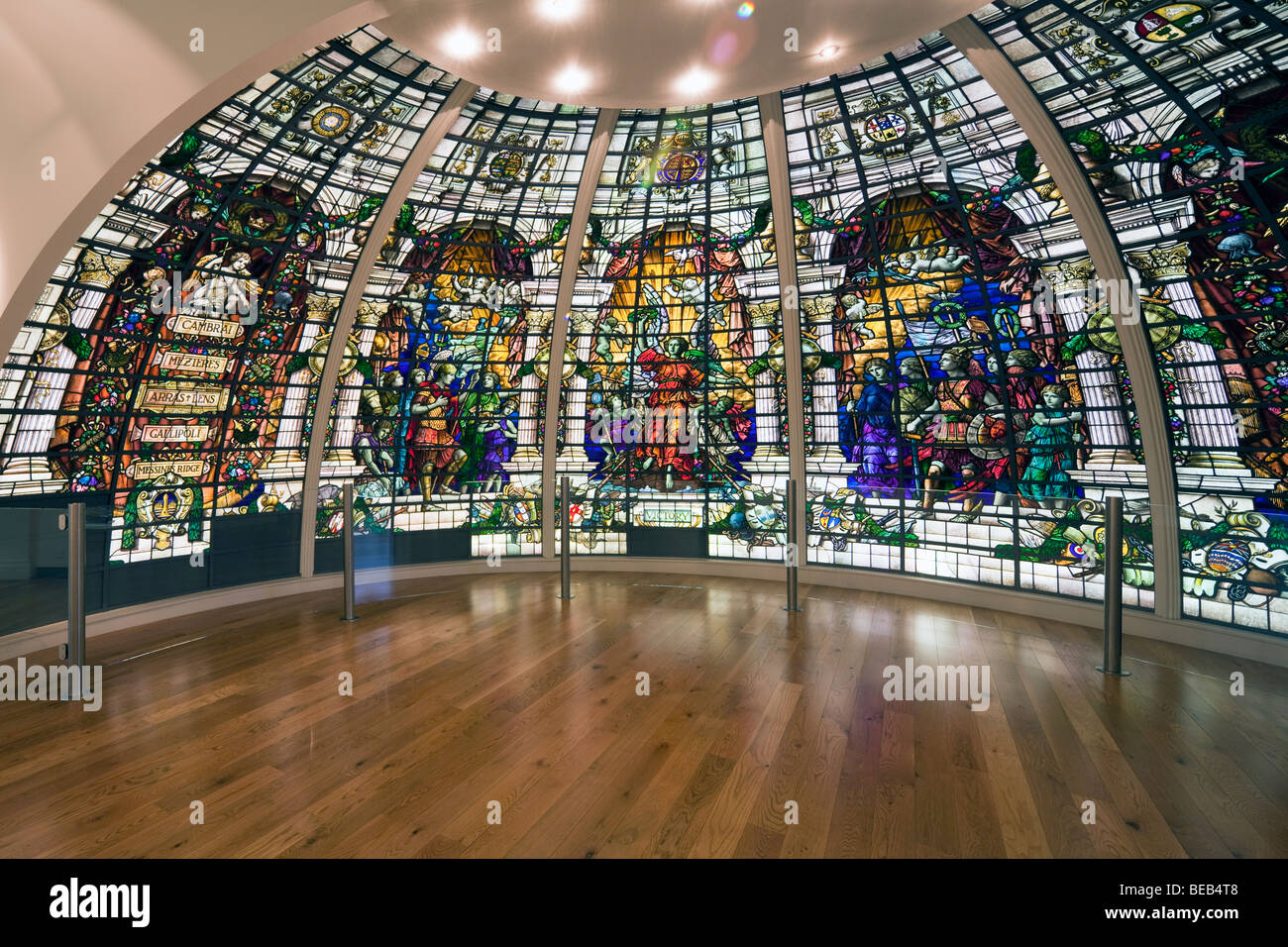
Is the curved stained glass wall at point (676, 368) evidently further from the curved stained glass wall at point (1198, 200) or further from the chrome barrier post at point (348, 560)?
the curved stained glass wall at point (1198, 200)

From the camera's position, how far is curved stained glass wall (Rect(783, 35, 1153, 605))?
8.14 m

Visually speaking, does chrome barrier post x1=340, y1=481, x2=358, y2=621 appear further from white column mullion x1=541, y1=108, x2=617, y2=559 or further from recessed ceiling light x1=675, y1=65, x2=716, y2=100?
recessed ceiling light x1=675, y1=65, x2=716, y2=100

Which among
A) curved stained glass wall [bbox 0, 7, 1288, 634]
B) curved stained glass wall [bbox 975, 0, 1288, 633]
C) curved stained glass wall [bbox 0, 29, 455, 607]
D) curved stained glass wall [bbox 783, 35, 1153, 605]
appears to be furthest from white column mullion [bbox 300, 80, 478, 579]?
curved stained glass wall [bbox 975, 0, 1288, 633]

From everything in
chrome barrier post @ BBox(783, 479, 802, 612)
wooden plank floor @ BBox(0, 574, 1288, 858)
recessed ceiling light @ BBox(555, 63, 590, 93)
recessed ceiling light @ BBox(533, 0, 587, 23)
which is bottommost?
wooden plank floor @ BBox(0, 574, 1288, 858)

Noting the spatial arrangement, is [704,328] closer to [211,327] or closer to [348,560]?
[348,560]

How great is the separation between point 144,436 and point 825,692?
930 centimetres

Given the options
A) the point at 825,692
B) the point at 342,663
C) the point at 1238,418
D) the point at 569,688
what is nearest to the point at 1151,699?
the point at 825,692

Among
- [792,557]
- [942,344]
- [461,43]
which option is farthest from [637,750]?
[942,344]

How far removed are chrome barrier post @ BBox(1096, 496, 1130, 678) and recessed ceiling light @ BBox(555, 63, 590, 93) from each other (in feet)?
22.4

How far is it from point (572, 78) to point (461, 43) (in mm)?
1197

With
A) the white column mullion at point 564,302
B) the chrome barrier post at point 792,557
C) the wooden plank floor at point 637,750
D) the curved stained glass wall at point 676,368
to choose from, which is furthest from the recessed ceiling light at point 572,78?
the wooden plank floor at point 637,750

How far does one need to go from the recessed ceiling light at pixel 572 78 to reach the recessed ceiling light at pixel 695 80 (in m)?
1.00

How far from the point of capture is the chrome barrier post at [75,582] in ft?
18.0

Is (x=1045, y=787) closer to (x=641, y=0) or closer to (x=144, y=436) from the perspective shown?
(x=641, y=0)
